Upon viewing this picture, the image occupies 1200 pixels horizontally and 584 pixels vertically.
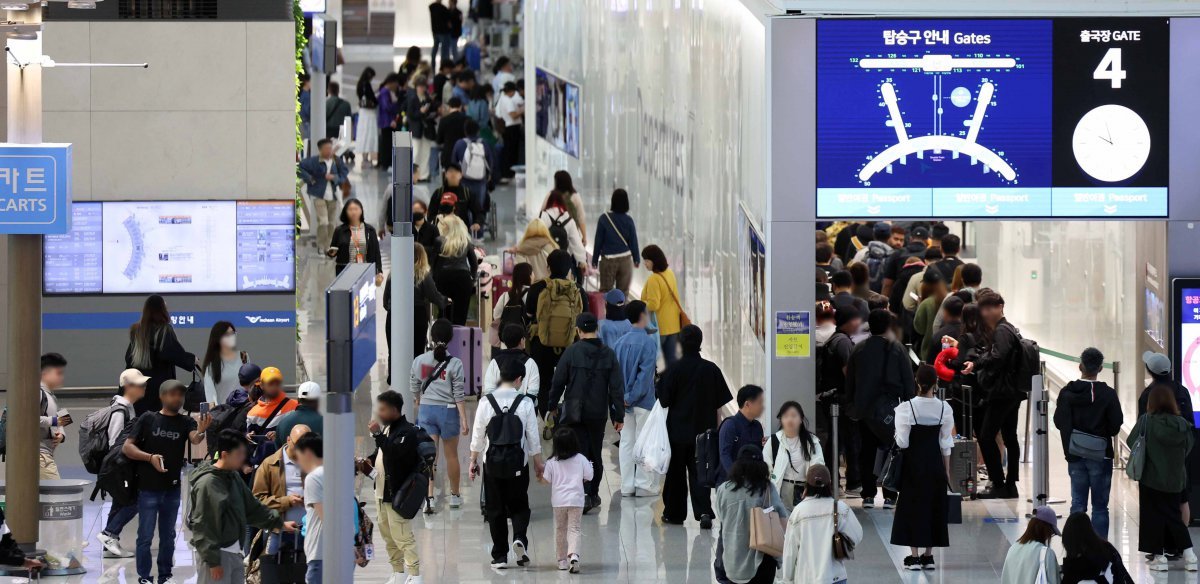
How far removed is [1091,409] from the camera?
11461mm

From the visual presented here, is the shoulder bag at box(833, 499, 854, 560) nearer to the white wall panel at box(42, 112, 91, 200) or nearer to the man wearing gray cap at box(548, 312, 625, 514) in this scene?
the man wearing gray cap at box(548, 312, 625, 514)

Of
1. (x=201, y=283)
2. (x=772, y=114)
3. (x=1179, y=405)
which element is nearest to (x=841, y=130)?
(x=772, y=114)

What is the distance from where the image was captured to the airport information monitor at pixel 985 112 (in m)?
11.7

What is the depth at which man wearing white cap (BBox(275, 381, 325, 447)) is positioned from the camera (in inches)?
419

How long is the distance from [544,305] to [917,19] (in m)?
3.97

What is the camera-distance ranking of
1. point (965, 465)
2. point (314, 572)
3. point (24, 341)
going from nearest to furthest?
point (314, 572) < point (24, 341) < point (965, 465)

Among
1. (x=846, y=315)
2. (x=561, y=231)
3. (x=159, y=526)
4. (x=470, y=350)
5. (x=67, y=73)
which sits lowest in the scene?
(x=159, y=526)

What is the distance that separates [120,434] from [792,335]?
4169 mm

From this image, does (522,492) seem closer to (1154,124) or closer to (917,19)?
(917,19)

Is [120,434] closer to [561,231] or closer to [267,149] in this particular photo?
[267,149]

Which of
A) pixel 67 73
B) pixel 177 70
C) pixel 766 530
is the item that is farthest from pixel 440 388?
pixel 67 73

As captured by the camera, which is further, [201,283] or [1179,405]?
[201,283]

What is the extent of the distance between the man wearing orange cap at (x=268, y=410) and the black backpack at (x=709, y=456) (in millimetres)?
2410

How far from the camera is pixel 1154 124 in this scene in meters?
11.9
